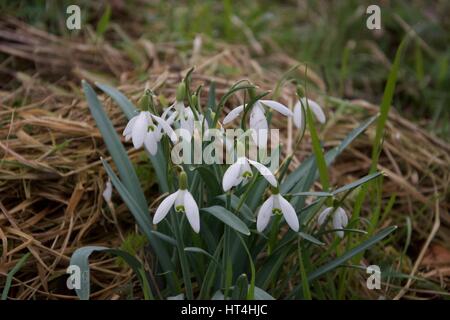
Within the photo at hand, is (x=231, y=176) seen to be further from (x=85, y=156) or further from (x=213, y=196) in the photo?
(x=85, y=156)

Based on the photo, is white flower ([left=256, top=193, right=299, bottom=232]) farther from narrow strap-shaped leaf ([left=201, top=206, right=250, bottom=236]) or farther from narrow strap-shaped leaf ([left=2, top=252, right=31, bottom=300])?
narrow strap-shaped leaf ([left=2, top=252, right=31, bottom=300])

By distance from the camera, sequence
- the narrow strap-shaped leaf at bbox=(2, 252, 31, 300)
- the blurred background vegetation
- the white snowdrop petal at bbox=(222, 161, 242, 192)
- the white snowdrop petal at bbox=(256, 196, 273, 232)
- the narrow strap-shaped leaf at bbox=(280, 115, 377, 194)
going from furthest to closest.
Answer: the blurred background vegetation, the narrow strap-shaped leaf at bbox=(280, 115, 377, 194), the narrow strap-shaped leaf at bbox=(2, 252, 31, 300), the white snowdrop petal at bbox=(256, 196, 273, 232), the white snowdrop petal at bbox=(222, 161, 242, 192)

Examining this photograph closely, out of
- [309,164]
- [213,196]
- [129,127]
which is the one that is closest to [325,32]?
[309,164]

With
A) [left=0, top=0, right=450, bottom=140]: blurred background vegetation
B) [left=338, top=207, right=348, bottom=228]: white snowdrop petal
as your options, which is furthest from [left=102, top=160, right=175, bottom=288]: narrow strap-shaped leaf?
[left=0, top=0, right=450, bottom=140]: blurred background vegetation

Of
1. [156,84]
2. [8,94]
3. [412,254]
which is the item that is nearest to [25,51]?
[8,94]

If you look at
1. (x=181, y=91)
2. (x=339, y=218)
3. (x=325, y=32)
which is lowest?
(x=339, y=218)
